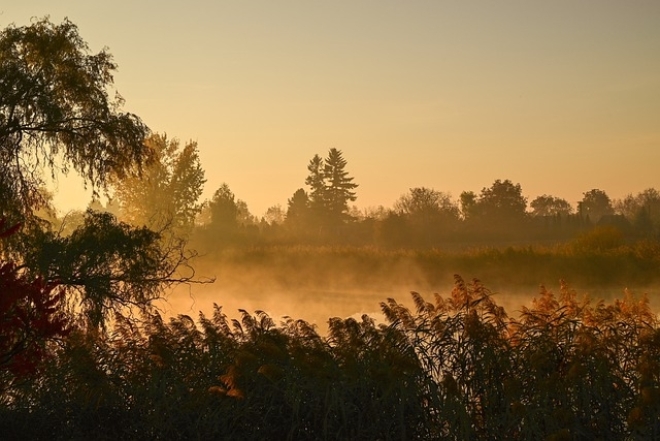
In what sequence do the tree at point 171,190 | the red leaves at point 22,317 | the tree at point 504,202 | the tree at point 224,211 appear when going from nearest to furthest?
the red leaves at point 22,317 → the tree at point 171,190 → the tree at point 224,211 → the tree at point 504,202

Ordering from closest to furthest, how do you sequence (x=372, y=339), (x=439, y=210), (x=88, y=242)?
(x=372, y=339), (x=88, y=242), (x=439, y=210)

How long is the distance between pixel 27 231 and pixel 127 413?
8723 millimetres

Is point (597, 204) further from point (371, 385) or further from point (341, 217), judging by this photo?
point (371, 385)

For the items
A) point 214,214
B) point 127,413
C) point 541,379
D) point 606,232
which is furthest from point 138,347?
point 214,214

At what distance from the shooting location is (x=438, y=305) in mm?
9859

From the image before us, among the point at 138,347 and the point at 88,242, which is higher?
the point at 88,242

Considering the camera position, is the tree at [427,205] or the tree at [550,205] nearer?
the tree at [427,205]

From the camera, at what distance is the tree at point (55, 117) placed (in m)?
16.0

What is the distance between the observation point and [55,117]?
16125 mm

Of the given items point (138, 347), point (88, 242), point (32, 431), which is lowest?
point (32, 431)

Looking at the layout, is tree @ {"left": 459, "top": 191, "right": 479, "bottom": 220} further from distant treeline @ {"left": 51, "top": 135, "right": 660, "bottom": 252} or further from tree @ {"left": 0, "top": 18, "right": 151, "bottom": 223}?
tree @ {"left": 0, "top": 18, "right": 151, "bottom": 223}

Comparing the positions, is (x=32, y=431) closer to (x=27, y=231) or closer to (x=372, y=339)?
(x=372, y=339)

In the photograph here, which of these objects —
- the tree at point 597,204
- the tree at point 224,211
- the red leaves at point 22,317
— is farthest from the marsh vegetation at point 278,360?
the tree at point 597,204

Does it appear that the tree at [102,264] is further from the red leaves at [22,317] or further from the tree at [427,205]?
the tree at [427,205]
